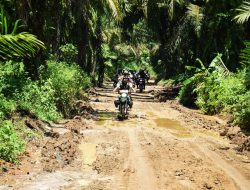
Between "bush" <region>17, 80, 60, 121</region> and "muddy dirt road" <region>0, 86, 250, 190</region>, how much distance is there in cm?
135

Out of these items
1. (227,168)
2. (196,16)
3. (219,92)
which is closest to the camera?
(227,168)

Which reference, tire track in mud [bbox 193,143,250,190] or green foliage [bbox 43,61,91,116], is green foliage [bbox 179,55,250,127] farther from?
green foliage [bbox 43,61,91,116]

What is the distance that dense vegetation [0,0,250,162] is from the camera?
35.5ft

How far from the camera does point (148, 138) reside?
1223cm

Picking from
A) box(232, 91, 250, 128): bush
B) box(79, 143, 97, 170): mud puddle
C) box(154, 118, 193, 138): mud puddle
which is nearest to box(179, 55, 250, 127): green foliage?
box(232, 91, 250, 128): bush

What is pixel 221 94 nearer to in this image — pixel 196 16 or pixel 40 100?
pixel 196 16

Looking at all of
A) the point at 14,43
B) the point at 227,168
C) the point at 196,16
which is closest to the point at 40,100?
the point at 227,168

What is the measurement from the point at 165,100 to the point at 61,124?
532 inches

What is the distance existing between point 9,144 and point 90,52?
2254cm

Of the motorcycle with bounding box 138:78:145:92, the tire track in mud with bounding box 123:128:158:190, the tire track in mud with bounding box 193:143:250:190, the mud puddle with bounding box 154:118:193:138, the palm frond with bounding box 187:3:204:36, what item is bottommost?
the mud puddle with bounding box 154:118:193:138

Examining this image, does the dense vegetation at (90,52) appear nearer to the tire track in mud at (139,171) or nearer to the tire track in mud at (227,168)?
the tire track in mud at (139,171)

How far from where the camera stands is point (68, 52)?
26.6 meters

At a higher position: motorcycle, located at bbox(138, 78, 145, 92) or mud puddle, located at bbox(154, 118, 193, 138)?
motorcycle, located at bbox(138, 78, 145, 92)

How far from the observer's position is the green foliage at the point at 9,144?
820 cm
